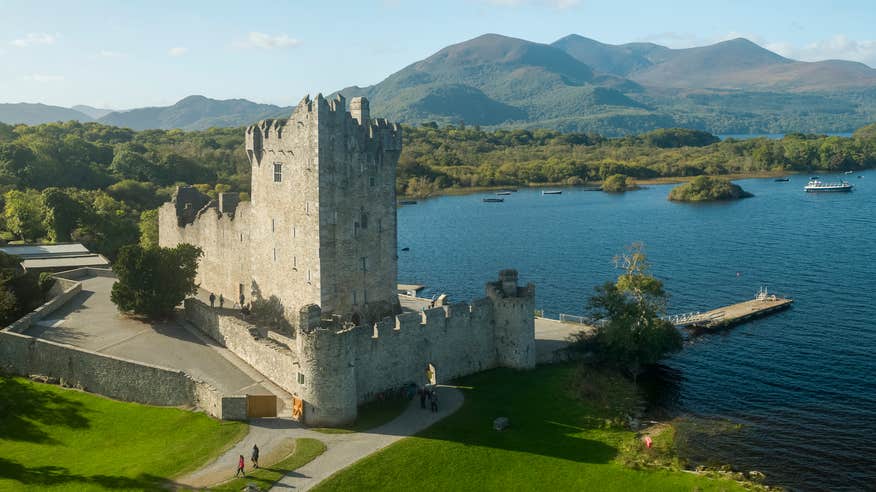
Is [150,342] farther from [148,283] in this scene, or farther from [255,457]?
[255,457]

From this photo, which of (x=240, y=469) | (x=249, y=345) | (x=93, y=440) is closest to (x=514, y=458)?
(x=240, y=469)

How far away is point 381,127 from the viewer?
4475 cm

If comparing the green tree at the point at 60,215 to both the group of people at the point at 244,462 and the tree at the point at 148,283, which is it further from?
the group of people at the point at 244,462

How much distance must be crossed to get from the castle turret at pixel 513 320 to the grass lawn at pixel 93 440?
54.6ft

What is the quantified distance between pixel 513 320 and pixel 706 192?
122319 mm

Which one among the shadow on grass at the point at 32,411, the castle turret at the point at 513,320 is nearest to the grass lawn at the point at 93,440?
the shadow on grass at the point at 32,411

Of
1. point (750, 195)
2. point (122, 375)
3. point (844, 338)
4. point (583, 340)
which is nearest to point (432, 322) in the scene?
point (583, 340)

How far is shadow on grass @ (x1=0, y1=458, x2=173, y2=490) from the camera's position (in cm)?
2947

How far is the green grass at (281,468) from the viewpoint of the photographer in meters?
29.8

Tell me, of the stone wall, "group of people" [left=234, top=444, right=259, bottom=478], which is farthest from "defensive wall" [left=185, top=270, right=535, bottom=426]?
"group of people" [left=234, top=444, right=259, bottom=478]

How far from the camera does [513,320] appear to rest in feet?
148

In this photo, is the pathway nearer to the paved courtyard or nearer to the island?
the paved courtyard

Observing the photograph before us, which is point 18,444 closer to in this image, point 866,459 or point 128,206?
point 866,459

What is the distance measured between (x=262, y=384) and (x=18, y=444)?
36.4 ft
